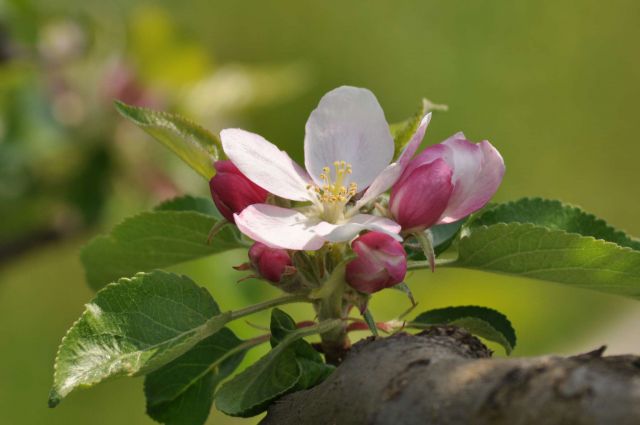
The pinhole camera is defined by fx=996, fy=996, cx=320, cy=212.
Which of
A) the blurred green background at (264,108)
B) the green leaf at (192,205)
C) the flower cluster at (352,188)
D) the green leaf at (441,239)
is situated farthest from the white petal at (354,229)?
the blurred green background at (264,108)

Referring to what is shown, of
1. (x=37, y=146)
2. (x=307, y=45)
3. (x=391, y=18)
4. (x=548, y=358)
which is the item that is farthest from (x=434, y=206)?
(x=391, y=18)

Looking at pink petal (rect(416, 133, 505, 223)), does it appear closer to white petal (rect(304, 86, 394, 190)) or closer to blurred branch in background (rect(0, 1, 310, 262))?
white petal (rect(304, 86, 394, 190))

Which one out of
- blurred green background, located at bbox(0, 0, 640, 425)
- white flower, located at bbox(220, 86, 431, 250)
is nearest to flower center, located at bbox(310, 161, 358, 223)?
white flower, located at bbox(220, 86, 431, 250)

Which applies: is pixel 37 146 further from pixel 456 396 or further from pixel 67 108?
pixel 456 396

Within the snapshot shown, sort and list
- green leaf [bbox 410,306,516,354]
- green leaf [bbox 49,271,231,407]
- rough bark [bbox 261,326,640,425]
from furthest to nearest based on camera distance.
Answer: green leaf [bbox 410,306,516,354]
green leaf [bbox 49,271,231,407]
rough bark [bbox 261,326,640,425]

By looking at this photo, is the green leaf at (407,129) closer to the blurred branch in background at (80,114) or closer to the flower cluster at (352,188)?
the flower cluster at (352,188)

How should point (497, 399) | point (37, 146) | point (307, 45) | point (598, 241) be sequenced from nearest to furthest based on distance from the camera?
point (497, 399), point (598, 241), point (37, 146), point (307, 45)

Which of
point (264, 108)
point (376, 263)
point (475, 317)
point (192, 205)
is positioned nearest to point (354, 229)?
point (376, 263)

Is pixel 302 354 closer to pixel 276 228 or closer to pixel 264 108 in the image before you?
pixel 276 228
